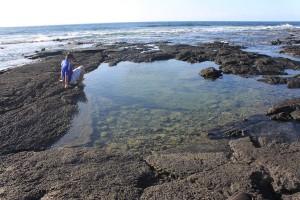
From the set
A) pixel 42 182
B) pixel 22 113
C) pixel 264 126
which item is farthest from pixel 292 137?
pixel 22 113

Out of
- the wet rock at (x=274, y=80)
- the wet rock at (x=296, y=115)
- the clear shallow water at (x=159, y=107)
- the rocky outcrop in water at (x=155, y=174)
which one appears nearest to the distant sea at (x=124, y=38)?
the clear shallow water at (x=159, y=107)

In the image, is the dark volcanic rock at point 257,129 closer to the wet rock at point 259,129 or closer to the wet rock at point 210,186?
the wet rock at point 259,129

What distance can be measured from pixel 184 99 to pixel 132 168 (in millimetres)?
6508

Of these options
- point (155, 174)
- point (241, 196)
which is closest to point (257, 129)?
point (155, 174)

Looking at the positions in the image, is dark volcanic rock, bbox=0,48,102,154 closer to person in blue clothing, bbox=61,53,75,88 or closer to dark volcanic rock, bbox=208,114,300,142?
person in blue clothing, bbox=61,53,75,88

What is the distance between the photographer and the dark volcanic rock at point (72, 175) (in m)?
6.27

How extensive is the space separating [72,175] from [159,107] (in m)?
5.79

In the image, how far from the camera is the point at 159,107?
1234 centimetres

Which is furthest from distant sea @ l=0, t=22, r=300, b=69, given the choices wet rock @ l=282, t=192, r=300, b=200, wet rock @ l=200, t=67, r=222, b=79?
wet rock @ l=282, t=192, r=300, b=200

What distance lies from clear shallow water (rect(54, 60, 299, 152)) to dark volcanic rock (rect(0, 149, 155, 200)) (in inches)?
36.3

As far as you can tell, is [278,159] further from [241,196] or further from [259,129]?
[259,129]

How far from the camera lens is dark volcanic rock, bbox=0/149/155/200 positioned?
20.6 feet

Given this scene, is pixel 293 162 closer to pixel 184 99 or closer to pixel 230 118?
pixel 230 118

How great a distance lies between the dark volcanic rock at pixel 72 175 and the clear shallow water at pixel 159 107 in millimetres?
921
